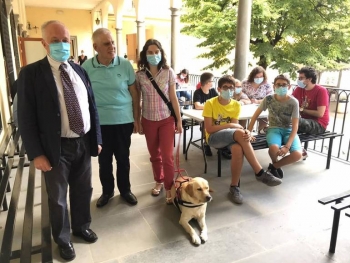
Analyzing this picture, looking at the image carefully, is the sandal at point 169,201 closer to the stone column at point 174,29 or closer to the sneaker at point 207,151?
the sneaker at point 207,151

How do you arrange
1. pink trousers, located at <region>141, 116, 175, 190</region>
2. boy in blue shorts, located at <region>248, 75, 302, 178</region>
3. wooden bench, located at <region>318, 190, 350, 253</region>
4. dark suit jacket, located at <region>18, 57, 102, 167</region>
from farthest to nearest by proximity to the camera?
boy in blue shorts, located at <region>248, 75, 302, 178</region>, pink trousers, located at <region>141, 116, 175, 190</region>, wooden bench, located at <region>318, 190, 350, 253</region>, dark suit jacket, located at <region>18, 57, 102, 167</region>

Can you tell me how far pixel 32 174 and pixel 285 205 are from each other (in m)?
2.25

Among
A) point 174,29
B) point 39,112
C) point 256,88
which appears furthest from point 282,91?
point 174,29

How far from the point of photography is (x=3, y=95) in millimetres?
3861

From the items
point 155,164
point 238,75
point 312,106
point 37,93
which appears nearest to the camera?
point 37,93

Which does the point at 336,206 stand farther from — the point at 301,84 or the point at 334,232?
the point at 301,84

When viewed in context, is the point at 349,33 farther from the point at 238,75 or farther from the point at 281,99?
the point at 281,99

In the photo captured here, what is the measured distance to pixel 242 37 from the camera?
4.70m

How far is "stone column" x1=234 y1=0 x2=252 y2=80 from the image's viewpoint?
181 inches

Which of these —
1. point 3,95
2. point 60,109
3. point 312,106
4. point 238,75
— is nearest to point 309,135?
point 312,106

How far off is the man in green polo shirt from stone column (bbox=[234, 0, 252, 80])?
9.12ft

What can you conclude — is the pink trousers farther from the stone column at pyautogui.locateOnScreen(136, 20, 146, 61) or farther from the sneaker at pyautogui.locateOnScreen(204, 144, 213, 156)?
the stone column at pyautogui.locateOnScreen(136, 20, 146, 61)

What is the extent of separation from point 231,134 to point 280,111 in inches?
29.6

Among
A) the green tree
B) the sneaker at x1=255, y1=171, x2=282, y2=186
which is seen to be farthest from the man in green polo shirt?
the green tree
